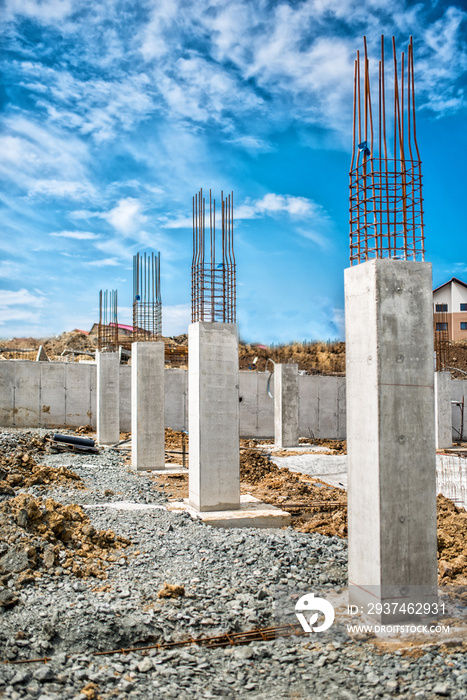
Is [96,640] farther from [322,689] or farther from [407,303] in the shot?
[407,303]

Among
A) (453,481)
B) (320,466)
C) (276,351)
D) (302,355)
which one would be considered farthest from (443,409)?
(276,351)

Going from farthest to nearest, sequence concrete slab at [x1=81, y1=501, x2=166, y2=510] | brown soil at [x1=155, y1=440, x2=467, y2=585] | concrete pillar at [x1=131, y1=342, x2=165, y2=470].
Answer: concrete pillar at [x1=131, y1=342, x2=165, y2=470] → concrete slab at [x1=81, y1=501, x2=166, y2=510] → brown soil at [x1=155, y1=440, x2=467, y2=585]

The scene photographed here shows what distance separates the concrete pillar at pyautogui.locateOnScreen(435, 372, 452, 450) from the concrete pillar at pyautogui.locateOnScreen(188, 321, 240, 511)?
1502 cm

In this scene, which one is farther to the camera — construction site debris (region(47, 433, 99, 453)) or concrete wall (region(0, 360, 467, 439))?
concrete wall (region(0, 360, 467, 439))

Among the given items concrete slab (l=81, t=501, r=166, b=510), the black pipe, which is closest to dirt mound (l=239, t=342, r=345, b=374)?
the black pipe

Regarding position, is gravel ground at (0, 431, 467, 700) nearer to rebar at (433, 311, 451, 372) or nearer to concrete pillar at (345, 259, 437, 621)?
concrete pillar at (345, 259, 437, 621)

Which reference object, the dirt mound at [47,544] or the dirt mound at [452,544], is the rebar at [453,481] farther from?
the dirt mound at [47,544]

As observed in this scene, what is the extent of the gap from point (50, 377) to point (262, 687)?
2217 cm

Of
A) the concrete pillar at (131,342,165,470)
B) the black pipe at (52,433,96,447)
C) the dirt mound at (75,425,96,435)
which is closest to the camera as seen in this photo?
the concrete pillar at (131,342,165,470)

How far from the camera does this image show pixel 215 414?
912 cm

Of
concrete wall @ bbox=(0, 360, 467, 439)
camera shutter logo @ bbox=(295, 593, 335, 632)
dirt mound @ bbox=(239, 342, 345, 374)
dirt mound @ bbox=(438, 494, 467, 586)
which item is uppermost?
dirt mound @ bbox=(239, 342, 345, 374)

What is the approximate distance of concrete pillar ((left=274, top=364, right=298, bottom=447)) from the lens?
21125 millimetres

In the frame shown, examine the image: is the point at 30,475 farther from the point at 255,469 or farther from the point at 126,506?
the point at 255,469

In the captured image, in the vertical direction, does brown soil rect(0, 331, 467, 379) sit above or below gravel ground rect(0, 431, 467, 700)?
above
